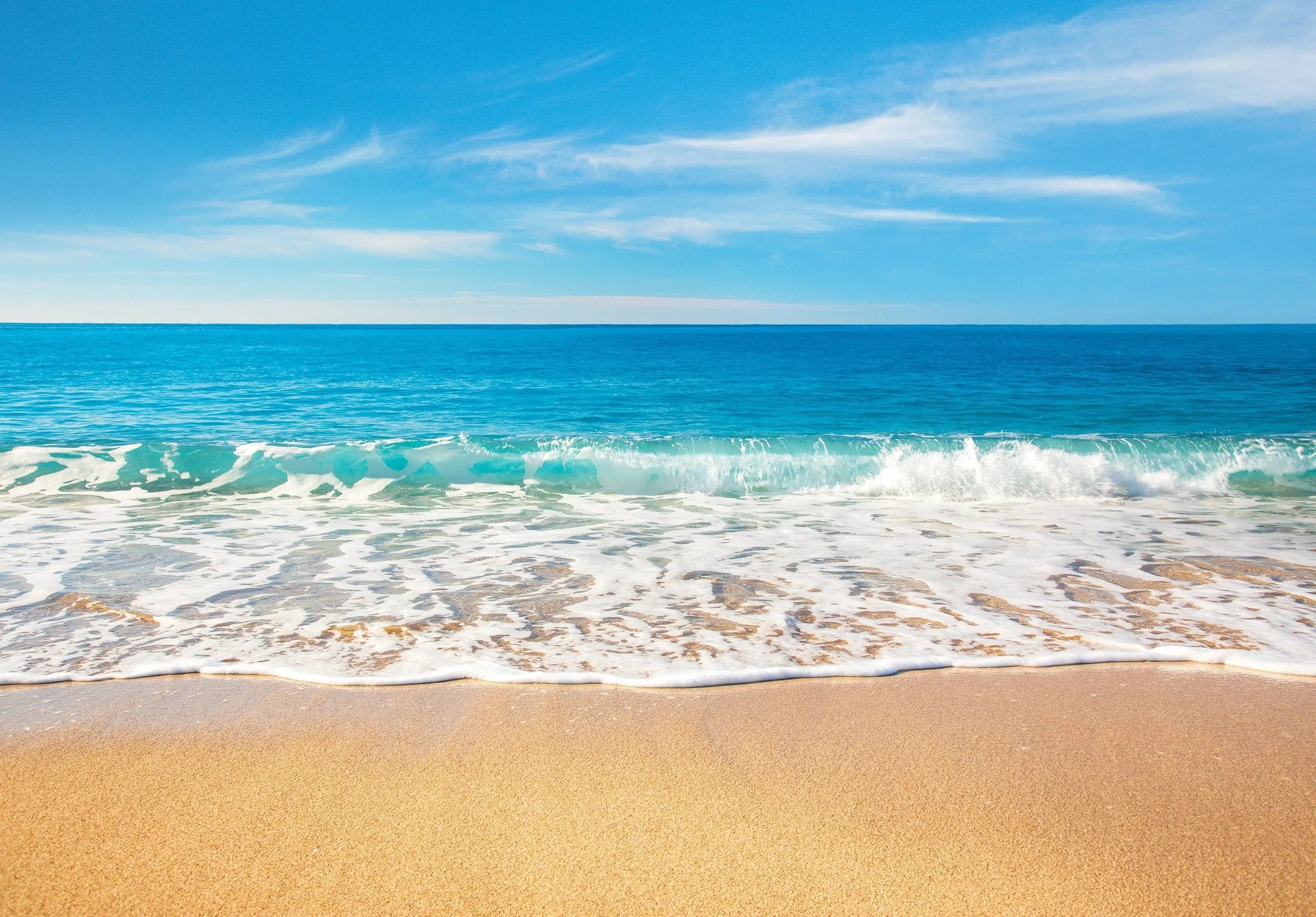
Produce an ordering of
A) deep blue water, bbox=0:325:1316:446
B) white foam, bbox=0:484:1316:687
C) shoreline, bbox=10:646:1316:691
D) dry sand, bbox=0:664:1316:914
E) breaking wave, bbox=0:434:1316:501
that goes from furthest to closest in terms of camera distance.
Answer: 1. deep blue water, bbox=0:325:1316:446
2. breaking wave, bbox=0:434:1316:501
3. white foam, bbox=0:484:1316:687
4. shoreline, bbox=10:646:1316:691
5. dry sand, bbox=0:664:1316:914

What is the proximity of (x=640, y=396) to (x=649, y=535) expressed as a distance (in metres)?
16.7

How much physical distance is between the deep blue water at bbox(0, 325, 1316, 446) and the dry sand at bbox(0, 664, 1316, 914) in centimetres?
1234

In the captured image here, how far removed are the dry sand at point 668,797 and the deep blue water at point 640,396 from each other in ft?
40.5

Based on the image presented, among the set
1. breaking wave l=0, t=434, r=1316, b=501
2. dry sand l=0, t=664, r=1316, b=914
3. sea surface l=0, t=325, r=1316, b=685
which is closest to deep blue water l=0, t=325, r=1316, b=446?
sea surface l=0, t=325, r=1316, b=685

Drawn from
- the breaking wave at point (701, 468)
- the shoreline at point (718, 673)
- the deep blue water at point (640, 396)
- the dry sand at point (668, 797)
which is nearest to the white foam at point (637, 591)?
the shoreline at point (718, 673)


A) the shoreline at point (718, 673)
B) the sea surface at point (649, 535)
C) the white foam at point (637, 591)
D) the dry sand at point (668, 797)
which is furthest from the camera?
the sea surface at point (649, 535)

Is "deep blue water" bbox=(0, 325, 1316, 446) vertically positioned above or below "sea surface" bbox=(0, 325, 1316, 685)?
above

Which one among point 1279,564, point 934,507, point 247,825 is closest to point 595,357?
point 934,507

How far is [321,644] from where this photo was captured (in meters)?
4.73

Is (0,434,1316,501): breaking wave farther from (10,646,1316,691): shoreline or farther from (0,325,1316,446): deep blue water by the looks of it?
(10,646,1316,691): shoreline

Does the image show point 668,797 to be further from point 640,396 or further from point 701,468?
point 640,396

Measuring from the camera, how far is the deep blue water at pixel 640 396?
1725cm

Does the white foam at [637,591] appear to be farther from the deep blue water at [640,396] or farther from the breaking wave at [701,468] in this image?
the deep blue water at [640,396]

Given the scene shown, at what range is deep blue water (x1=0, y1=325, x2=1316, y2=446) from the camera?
17.2 meters
